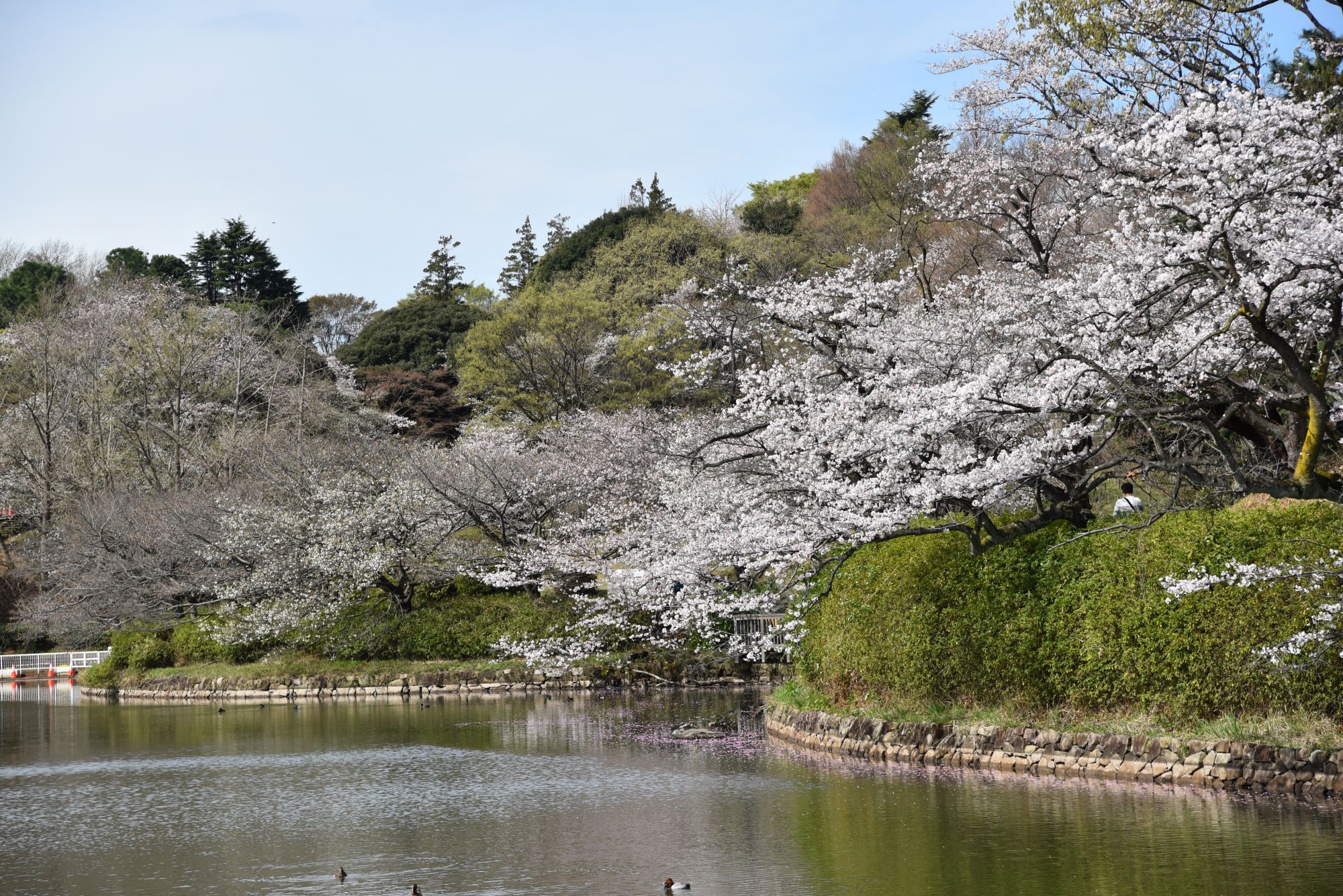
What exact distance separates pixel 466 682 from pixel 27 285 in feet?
108

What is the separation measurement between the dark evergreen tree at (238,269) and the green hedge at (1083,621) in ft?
140

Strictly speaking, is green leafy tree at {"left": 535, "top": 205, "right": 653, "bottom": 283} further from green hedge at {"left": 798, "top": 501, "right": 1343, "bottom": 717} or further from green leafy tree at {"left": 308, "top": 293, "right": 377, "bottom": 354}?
green hedge at {"left": 798, "top": 501, "right": 1343, "bottom": 717}

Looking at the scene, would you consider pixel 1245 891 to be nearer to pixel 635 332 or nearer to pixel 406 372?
pixel 635 332

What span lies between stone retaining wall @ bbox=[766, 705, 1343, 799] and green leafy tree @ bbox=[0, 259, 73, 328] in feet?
132

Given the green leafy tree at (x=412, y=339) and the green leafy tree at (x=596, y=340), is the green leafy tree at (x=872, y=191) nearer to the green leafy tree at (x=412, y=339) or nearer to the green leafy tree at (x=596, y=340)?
the green leafy tree at (x=596, y=340)

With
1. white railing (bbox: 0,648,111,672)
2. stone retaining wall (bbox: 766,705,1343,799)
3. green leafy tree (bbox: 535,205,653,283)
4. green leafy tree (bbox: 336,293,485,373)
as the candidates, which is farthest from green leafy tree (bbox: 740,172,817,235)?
stone retaining wall (bbox: 766,705,1343,799)

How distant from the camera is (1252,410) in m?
12.5

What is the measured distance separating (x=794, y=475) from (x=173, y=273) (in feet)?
145

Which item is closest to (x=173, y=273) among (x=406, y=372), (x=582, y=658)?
(x=406, y=372)

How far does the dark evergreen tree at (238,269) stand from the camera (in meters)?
51.9

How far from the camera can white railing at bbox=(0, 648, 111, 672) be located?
106 ft

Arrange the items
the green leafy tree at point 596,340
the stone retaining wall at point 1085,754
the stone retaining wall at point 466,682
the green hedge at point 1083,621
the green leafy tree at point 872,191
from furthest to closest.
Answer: the green leafy tree at point 596,340
the green leafy tree at point 872,191
the stone retaining wall at point 466,682
the green hedge at point 1083,621
the stone retaining wall at point 1085,754

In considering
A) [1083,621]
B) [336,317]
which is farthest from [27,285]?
[1083,621]

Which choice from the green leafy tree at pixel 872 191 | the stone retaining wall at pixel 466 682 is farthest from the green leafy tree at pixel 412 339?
the stone retaining wall at pixel 466 682
